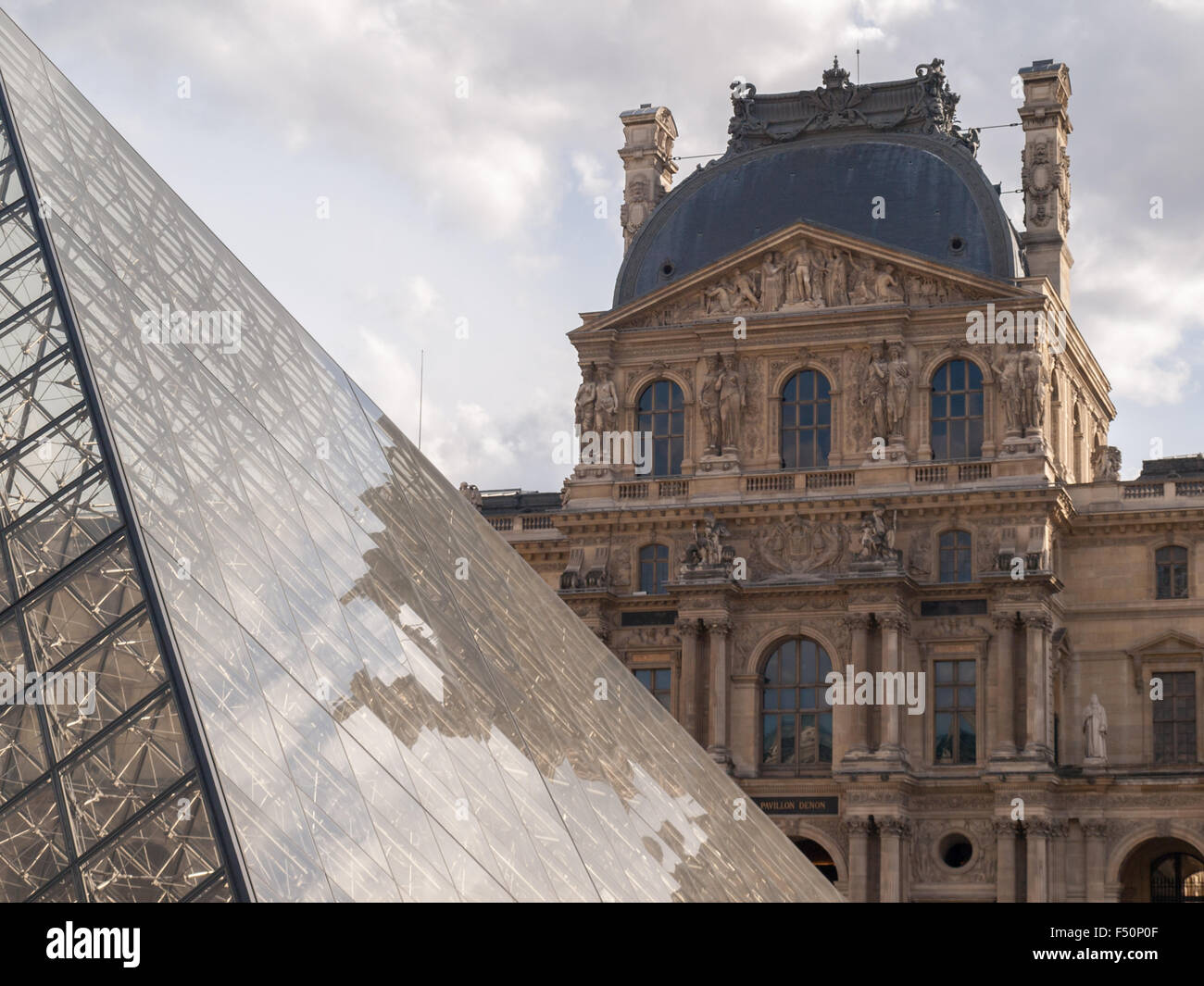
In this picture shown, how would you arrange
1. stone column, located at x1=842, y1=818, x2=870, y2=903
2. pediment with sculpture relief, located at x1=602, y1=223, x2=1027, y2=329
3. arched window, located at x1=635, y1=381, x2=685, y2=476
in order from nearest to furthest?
1. stone column, located at x1=842, y1=818, x2=870, y2=903
2. pediment with sculpture relief, located at x1=602, y1=223, x2=1027, y2=329
3. arched window, located at x1=635, y1=381, x2=685, y2=476

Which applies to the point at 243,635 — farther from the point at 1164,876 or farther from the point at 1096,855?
the point at 1164,876

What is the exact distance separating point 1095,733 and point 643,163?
65.3ft

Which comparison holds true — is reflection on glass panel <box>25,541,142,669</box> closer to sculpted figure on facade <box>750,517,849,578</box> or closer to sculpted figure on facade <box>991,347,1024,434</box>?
sculpted figure on facade <box>750,517,849,578</box>

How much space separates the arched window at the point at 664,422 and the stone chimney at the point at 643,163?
5.66 metres

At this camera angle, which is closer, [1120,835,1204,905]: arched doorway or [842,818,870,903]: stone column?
[842,818,870,903]: stone column

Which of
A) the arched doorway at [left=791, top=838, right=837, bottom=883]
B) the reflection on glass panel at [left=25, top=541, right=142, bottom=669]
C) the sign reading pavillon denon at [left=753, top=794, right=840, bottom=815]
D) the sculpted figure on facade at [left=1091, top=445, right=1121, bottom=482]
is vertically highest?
the sculpted figure on facade at [left=1091, top=445, right=1121, bottom=482]

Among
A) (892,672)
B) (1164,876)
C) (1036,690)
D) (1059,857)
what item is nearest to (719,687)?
(892,672)

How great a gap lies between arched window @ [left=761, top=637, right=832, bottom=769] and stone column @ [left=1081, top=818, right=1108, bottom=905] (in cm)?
600

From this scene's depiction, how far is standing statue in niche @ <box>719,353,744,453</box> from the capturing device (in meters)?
49.4

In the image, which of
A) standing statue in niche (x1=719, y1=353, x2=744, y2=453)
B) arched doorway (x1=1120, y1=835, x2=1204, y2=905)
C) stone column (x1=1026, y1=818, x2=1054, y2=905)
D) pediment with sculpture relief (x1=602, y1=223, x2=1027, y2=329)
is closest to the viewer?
stone column (x1=1026, y1=818, x2=1054, y2=905)

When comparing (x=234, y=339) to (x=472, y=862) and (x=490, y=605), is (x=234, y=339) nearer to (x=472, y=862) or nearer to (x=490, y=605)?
(x=490, y=605)

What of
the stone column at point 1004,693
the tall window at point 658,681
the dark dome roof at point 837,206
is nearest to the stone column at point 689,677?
the tall window at point 658,681

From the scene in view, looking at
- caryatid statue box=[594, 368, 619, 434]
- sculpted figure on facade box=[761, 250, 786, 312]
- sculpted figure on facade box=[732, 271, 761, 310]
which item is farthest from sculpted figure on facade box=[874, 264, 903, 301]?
caryatid statue box=[594, 368, 619, 434]

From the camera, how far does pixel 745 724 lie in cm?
4775
